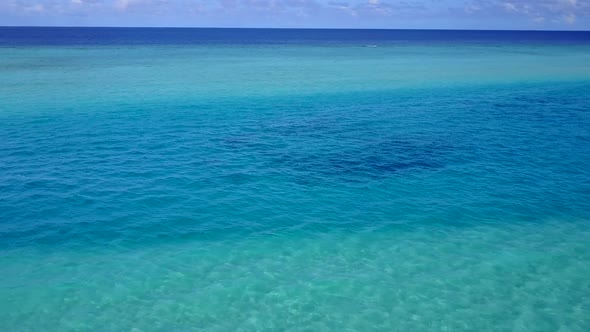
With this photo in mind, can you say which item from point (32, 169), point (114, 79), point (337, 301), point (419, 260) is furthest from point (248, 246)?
point (114, 79)

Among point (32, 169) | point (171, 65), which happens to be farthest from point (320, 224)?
point (171, 65)

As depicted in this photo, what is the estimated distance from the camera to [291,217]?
73.7 ft

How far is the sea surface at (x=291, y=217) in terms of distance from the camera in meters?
15.7

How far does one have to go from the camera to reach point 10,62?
78688 mm

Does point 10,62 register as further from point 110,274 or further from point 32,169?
point 110,274

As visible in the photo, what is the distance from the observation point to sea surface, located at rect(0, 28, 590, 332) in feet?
51.5

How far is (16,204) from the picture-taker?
22.8 metres

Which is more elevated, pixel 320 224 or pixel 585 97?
pixel 585 97

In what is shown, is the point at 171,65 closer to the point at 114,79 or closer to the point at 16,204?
the point at 114,79

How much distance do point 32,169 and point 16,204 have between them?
502cm

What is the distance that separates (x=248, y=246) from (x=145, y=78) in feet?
163

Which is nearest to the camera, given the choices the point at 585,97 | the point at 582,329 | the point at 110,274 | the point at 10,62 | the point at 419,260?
the point at 582,329

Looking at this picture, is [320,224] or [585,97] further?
[585,97]

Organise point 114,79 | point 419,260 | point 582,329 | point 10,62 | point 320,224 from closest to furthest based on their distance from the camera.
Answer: point 582,329
point 419,260
point 320,224
point 114,79
point 10,62
